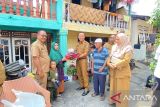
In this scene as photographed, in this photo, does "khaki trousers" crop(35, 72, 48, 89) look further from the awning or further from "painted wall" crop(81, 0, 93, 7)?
"painted wall" crop(81, 0, 93, 7)

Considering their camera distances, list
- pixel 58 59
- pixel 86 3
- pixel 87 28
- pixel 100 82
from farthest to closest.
A: pixel 86 3, pixel 87 28, pixel 58 59, pixel 100 82

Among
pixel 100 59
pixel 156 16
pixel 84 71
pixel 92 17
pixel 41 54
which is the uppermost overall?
pixel 92 17

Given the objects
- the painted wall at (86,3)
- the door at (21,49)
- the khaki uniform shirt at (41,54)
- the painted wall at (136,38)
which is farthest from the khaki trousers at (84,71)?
Result: the painted wall at (136,38)

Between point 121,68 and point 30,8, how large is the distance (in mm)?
4066

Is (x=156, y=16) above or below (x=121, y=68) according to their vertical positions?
above

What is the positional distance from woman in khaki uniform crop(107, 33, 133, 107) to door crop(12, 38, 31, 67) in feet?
15.0

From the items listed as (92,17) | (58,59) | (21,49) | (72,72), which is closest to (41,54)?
(58,59)

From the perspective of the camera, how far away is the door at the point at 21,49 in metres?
8.93

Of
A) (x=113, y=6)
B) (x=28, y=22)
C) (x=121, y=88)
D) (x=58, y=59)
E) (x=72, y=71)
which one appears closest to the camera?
(x=121, y=88)

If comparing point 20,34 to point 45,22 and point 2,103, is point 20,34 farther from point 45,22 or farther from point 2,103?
point 2,103

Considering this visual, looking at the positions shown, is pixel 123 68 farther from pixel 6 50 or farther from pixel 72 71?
pixel 6 50

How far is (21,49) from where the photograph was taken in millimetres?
9188

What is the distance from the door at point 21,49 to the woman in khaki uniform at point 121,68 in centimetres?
458

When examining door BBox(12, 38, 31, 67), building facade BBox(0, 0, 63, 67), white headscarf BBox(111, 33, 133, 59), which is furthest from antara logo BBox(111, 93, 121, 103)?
door BBox(12, 38, 31, 67)
